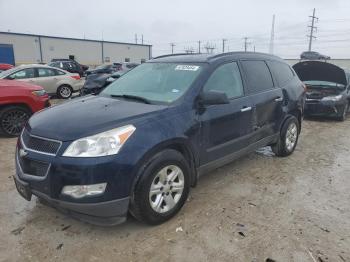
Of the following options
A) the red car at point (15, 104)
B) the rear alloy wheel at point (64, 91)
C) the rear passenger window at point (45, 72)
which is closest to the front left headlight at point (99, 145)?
the red car at point (15, 104)

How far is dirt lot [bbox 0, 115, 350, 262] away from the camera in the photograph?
3.03m

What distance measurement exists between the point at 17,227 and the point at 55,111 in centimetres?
128

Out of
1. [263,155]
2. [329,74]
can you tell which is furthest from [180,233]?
[329,74]

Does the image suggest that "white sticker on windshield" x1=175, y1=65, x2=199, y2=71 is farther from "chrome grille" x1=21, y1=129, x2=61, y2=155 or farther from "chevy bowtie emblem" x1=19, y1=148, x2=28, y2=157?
"chevy bowtie emblem" x1=19, y1=148, x2=28, y2=157

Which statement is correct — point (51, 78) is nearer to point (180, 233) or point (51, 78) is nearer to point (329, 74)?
point (329, 74)

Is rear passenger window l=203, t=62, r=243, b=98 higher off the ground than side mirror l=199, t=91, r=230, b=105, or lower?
higher

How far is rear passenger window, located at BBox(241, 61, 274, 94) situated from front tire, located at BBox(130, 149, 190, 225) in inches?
70.5

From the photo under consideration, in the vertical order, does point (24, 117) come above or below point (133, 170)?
below

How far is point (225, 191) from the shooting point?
173 inches

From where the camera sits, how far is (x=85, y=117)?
332 cm

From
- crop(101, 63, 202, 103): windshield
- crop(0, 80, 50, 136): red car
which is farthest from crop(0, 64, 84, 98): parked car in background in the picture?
crop(101, 63, 202, 103): windshield

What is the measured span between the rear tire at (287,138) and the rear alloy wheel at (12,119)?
17.3 feet

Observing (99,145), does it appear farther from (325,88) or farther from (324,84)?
(324,84)

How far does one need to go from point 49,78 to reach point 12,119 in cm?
631
